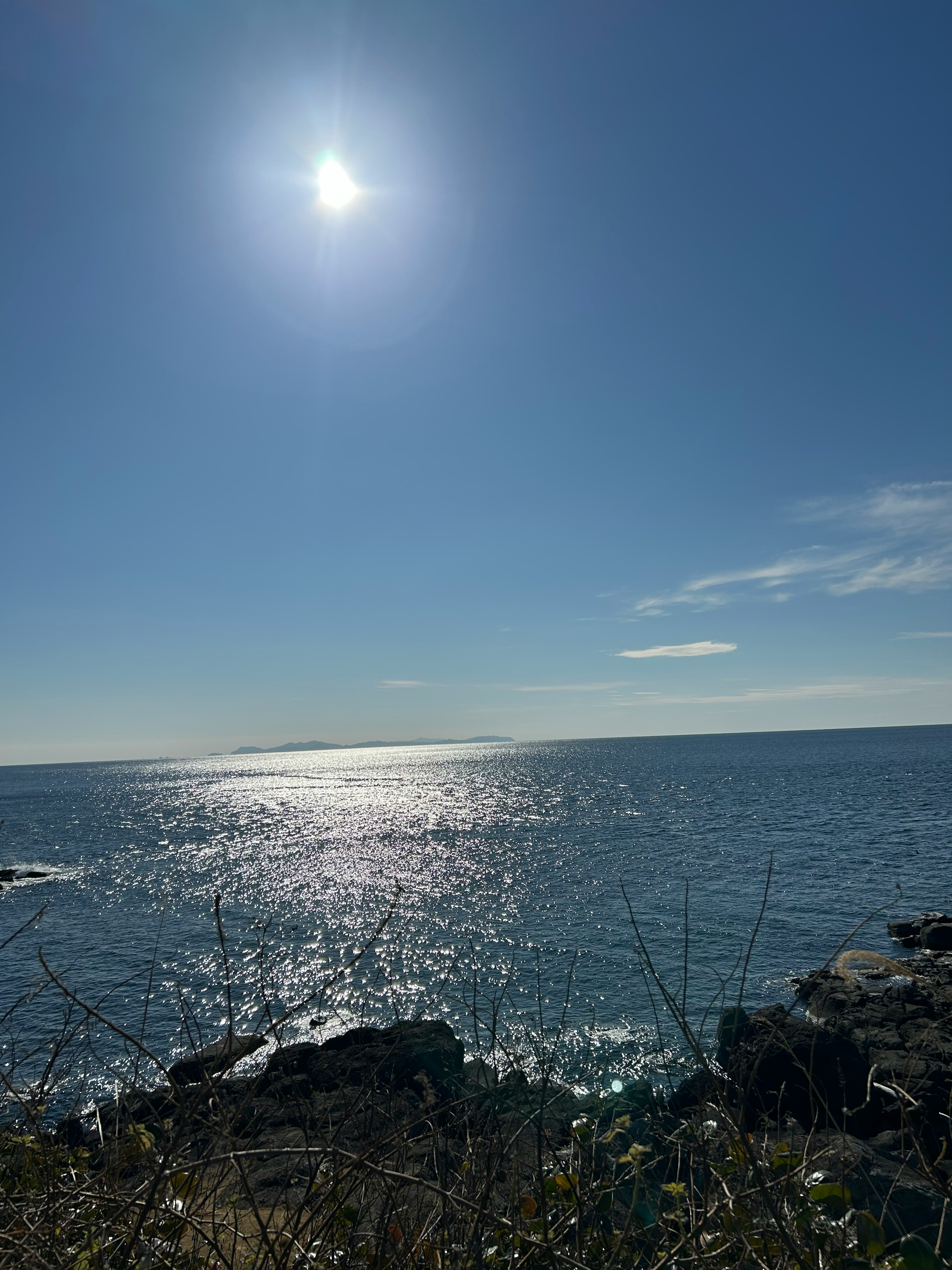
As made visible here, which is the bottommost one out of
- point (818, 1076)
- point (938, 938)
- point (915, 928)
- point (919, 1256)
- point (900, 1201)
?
point (915, 928)

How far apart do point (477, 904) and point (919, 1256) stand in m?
38.0

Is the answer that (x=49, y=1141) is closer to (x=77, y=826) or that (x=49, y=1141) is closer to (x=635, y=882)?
(x=635, y=882)

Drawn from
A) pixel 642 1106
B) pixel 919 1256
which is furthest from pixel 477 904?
pixel 919 1256

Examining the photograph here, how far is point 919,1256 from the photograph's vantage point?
265cm

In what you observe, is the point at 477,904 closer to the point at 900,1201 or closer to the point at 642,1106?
the point at 900,1201

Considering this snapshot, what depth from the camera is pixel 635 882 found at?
41312 millimetres

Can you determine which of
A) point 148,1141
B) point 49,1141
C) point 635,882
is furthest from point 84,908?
point 148,1141

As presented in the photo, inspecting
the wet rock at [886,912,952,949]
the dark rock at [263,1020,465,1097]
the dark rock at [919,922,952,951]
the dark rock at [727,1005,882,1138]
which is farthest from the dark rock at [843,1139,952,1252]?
the wet rock at [886,912,952,949]

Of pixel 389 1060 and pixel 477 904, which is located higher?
pixel 389 1060

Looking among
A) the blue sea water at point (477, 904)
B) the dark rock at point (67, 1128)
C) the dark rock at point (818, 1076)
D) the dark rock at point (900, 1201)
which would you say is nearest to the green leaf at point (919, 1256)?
the dark rock at point (900, 1201)

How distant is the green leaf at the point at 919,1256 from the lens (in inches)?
104

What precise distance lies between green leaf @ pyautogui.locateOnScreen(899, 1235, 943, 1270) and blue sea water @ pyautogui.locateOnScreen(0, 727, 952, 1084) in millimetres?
1362

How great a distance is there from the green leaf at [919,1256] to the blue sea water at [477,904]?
1362 millimetres

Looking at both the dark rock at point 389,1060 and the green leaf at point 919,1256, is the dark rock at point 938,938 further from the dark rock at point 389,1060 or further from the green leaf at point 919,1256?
the green leaf at point 919,1256
